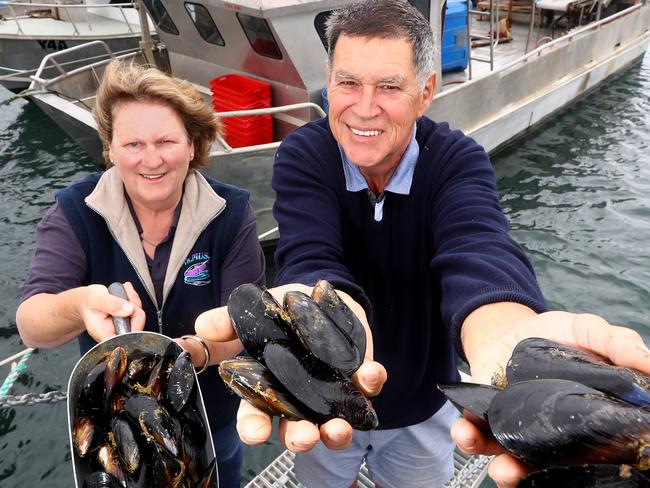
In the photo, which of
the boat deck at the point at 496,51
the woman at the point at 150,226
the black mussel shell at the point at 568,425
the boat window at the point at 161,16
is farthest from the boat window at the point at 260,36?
the black mussel shell at the point at 568,425

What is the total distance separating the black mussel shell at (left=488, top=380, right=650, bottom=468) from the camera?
1.09 m

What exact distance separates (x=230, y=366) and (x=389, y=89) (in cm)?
129

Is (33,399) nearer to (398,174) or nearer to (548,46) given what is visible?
(398,174)

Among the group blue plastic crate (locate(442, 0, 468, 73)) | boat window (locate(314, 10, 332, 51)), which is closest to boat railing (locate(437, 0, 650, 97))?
blue plastic crate (locate(442, 0, 468, 73))

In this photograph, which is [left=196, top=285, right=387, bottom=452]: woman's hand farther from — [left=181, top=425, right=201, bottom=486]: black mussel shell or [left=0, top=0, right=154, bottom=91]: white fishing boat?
[left=0, top=0, right=154, bottom=91]: white fishing boat

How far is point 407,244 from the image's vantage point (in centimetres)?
218

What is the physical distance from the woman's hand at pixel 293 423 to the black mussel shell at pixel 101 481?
25.9 inches

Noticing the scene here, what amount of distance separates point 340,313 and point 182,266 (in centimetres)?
118

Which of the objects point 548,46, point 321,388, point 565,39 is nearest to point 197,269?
point 321,388

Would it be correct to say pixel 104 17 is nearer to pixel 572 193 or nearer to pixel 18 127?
pixel 18 127

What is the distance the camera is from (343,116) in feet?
6.71

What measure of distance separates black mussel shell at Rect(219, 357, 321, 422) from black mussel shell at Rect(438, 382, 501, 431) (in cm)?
44

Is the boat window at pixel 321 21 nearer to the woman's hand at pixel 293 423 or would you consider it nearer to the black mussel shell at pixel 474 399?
the woman's hand at pixel 293 423

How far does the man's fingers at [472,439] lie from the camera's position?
1273mm
